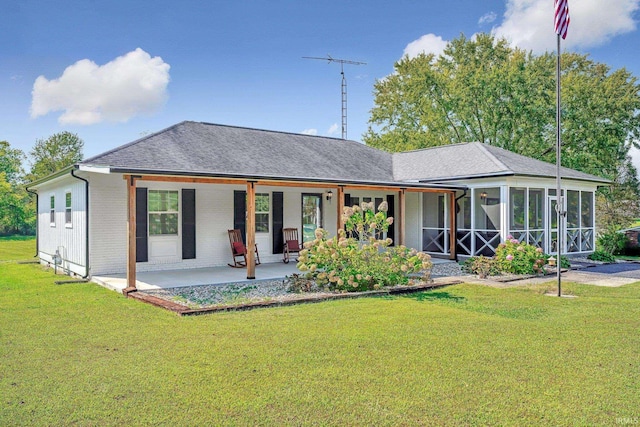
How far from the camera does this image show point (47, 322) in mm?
6012

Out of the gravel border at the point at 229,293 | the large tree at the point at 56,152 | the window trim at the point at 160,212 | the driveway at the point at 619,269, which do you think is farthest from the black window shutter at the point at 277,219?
the large tree at the point at 56,152

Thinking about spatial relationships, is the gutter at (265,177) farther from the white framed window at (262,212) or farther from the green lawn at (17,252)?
the green lawn at (17,252)

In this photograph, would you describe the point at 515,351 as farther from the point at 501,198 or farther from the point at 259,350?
the point at 501,198

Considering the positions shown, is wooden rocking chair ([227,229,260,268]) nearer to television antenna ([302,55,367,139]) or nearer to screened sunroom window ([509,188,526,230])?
screened sunroom window ([509,188,526,230])

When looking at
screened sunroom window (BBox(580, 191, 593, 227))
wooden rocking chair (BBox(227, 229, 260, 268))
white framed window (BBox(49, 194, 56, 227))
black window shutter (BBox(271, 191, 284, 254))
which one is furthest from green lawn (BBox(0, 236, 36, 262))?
screened sunroom window (BBox(580, 191, 593, 227))

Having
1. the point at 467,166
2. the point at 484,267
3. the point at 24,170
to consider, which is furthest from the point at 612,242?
the point at 24,170

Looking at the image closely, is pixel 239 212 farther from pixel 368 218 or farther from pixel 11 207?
pixel 11 207

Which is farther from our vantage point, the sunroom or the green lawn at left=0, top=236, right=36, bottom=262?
the green lawn at left=0, top=236, right=36, bottom=262

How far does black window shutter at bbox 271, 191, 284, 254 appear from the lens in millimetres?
13016

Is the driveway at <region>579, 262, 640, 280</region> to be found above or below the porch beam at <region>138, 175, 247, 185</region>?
below

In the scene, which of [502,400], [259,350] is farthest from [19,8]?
[502,400]

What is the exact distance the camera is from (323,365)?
431 cm

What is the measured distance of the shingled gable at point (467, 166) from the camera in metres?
13.7

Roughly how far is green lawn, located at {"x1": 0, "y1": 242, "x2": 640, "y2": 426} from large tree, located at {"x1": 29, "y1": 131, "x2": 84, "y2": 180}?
3294 cm
